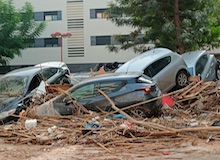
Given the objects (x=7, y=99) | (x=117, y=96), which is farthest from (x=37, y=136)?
(x=7, y=99)

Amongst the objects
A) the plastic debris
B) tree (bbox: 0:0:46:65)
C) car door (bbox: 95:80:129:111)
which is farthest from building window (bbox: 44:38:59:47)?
the plastic debris

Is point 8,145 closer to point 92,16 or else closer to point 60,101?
point 60,101

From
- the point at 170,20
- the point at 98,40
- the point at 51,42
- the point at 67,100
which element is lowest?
the point at 67,100

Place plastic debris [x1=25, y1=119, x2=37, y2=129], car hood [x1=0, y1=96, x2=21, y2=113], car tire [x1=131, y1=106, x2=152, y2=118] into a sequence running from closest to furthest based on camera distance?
plastic debris [x1=25, y1=119, x2=37, y2=129], car tire [x1=131, y1=106, x2=152, y2=118], car hood [x1=0, y1=96, x2=21, y2=113]

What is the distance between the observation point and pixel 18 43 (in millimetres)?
28969

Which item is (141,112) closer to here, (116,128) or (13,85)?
(116,128)

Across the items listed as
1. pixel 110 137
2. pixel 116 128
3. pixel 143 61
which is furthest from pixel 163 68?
pixel 110 137

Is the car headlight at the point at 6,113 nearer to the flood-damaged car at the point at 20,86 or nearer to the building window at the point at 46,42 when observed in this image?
the flood-damaged car at the point at 20,86

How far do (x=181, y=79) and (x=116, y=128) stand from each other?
5.53 meters

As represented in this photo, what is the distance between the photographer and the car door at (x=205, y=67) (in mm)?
14316

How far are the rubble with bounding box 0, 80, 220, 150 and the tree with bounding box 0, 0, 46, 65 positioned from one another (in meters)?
19.2

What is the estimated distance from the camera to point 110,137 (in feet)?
25.6

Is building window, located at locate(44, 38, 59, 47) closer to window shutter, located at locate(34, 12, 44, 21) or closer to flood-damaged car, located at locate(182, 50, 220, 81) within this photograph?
window shutter, located at locate(34, 12, 44, 21)

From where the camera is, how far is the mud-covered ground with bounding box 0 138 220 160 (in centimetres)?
667
